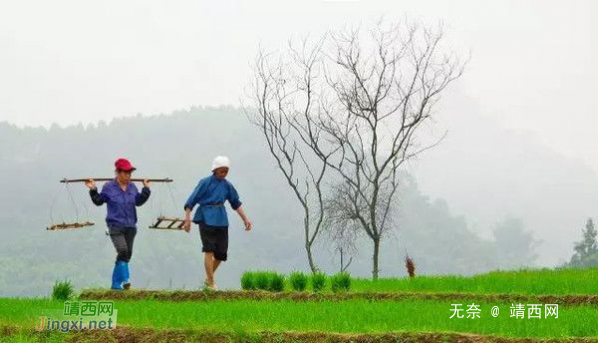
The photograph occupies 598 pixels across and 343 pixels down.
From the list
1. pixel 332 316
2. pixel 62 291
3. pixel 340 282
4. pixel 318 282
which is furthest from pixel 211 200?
pixel 332 316

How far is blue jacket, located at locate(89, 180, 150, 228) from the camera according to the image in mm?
16203

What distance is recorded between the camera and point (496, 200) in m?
199

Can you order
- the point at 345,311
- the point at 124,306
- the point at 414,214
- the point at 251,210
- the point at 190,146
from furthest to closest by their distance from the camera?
the point at 190,146, the point at 251,210, the point at 414,214, the point at 124,306, the point at 345,311

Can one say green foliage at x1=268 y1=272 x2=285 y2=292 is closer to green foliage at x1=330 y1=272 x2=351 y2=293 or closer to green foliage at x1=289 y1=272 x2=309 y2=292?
green foliage at x1=289 y1=272 x2=309 y2=292

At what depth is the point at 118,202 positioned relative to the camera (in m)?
16.2

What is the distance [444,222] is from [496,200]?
5754 centimetres

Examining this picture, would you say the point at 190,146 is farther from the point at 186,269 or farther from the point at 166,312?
the point at 166,312

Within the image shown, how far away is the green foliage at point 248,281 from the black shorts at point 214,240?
618mm

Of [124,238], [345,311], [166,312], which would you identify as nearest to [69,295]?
[124,238]

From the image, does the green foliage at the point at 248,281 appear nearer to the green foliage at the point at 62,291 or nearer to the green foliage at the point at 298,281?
the green foliage at the point at 298,281

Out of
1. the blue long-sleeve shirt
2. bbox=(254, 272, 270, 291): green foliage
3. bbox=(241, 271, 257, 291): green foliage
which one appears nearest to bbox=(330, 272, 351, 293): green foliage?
bbox=(254, 272, 270, 291): green foliage

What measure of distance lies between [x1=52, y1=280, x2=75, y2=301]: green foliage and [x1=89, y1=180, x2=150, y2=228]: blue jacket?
1372 mm

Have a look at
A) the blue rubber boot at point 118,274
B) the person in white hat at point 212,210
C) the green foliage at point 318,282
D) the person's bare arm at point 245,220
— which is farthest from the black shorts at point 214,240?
the green foliage at point 318,282

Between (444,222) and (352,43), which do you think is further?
(444,222)
